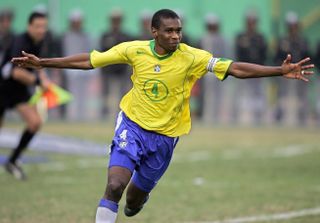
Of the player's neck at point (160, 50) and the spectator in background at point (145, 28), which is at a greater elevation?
the player's neck at point (160, 50)

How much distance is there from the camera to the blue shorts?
29.1 feet

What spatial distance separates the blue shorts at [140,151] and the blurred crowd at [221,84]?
1409 centimetres

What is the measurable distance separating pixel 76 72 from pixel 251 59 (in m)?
4.41

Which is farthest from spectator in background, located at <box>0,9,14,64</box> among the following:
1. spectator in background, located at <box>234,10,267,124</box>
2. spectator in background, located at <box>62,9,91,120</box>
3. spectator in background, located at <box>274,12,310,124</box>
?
spectator in background, located at <box>274,12,310,124</box>

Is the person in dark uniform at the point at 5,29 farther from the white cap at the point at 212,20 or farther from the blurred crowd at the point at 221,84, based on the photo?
the white cap at the point at 212,20

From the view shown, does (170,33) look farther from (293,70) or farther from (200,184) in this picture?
(200,184)

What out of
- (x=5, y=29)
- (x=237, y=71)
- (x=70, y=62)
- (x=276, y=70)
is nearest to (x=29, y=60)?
(x=70, y=62)

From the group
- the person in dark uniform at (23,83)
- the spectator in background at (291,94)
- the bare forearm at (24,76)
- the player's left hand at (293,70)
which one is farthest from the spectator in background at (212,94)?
the player's left hand at (293,70)

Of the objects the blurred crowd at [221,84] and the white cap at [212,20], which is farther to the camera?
the white cap at [212,20]

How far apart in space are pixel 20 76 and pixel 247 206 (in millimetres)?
4495

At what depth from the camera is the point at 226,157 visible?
1755 cm

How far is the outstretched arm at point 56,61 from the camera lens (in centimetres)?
893

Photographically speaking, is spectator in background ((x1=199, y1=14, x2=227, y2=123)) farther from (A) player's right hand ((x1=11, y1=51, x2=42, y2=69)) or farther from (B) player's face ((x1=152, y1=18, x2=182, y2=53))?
(A) player's right hand ((x1=11, y1=51, x2=42, y2=69))

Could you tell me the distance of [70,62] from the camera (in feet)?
29.4
